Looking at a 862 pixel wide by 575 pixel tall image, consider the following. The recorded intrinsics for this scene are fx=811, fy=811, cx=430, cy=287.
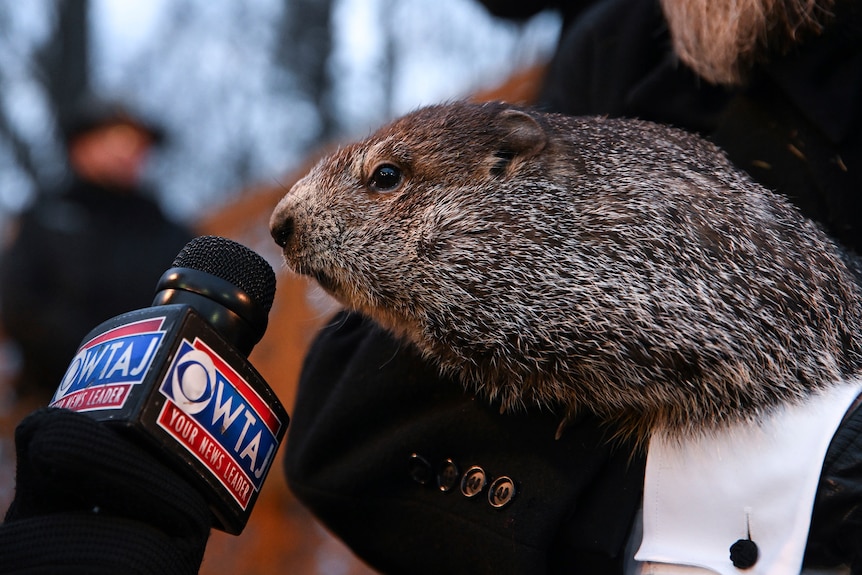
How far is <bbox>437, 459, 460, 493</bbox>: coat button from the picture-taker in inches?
59.4

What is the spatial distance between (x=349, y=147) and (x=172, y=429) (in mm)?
903

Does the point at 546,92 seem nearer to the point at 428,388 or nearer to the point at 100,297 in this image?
the point at 428,388

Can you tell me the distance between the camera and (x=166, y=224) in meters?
4.28

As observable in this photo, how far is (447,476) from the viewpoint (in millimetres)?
1517

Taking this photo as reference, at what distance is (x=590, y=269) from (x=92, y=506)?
2.79ft

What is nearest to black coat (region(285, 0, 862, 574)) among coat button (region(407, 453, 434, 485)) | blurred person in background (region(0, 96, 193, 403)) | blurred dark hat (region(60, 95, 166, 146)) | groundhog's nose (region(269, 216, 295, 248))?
coat button (region(407, 453, 434, 485))

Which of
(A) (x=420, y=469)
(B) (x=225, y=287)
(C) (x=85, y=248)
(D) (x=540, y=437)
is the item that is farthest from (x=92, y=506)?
(C) (x=85, y=248)

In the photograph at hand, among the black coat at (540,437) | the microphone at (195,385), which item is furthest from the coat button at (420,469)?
the microphone at (195,385)

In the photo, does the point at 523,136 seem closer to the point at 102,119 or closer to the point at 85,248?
the point at 85,248

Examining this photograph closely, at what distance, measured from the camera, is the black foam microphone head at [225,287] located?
1.17 meters

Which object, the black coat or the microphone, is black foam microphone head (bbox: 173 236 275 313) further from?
the black coat

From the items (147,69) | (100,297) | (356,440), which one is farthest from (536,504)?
(147,69)

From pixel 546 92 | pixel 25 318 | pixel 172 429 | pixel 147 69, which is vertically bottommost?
pixel 147 69

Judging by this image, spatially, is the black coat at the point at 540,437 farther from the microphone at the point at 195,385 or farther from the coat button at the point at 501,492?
the microphone at the point at 195,385
